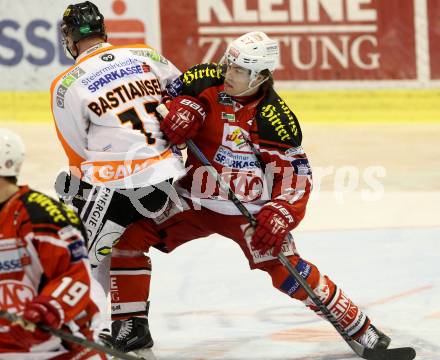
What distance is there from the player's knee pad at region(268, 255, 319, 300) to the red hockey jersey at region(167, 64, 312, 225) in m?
0.20

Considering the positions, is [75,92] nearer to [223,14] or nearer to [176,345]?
[176,345]

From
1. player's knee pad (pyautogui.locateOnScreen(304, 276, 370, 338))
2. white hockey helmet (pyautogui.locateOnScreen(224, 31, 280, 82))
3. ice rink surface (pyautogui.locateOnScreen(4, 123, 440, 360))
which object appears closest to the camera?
white hockey helmet (pyautogui.locateOnScreen(224, 31, 280, 82))

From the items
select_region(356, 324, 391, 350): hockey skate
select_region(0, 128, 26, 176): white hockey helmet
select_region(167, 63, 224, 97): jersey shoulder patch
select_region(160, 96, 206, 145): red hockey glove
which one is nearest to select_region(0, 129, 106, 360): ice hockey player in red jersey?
select_region(0, 128, 26, 176): white hockey helmet

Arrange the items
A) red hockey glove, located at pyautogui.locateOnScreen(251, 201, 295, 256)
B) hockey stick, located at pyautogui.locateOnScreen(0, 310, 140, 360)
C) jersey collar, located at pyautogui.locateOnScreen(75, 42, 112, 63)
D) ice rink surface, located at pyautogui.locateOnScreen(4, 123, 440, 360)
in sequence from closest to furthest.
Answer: hockey stick, located at pyautogui.locateOnScreen(0, 310, 140, 360)
red hockey glove, located at pyautogui.locateOnScreen(251, 201, 295, 256)
jersey collar, located at pyautogui.locateOnScreen(75, 42, 112, 63)
ice rink surface, located at pyautogui.locateOnScreen(4, 123, 440, 360)

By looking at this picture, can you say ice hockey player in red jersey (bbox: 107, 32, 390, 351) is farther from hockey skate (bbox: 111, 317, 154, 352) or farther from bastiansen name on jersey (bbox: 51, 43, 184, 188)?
bastiansen name on jersey (bbox: 51, 43, 184, 188)

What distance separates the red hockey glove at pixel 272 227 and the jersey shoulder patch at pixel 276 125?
0.94ft

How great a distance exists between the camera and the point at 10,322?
3809 mm

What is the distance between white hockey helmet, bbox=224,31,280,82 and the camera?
Result: 5086 millimetres

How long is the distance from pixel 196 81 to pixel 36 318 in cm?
188

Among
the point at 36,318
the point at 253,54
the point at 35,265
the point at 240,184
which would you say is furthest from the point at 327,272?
the point at 36,318

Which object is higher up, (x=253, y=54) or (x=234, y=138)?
(x=253, y=54)

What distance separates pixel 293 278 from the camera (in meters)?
5.15

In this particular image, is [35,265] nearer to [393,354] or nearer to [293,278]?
[293,278]

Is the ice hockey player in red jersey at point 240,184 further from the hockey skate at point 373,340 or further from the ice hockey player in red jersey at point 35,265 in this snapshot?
the ice hockey player in red jersey at point 35,265
